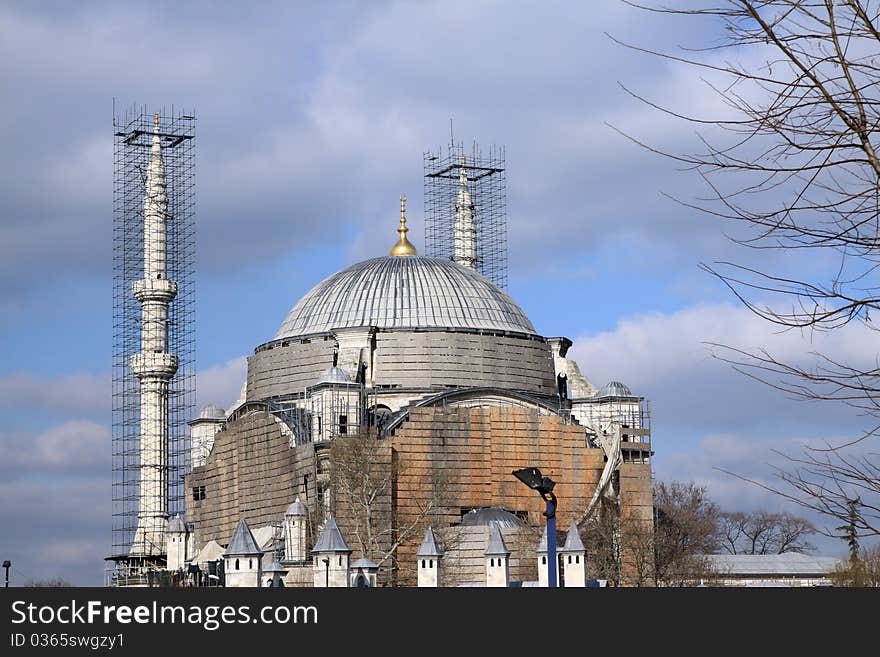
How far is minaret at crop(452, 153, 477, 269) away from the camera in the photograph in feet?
267

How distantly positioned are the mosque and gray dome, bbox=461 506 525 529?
98 millimetres

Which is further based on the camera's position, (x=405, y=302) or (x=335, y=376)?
(x=405, y=302)

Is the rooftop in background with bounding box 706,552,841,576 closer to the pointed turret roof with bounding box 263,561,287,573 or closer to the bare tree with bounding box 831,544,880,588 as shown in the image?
the bare tree with bounding box 831,544,880,588

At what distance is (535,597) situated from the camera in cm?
1425

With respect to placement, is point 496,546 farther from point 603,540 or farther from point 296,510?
point 603,540

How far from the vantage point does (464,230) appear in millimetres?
81688

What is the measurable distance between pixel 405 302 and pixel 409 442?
9390 mm

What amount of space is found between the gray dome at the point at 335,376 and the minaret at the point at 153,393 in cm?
1191

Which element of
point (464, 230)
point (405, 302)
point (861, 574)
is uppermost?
point (464, 230)

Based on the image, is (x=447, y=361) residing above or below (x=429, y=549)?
above

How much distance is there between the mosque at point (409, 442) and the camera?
54188 mm

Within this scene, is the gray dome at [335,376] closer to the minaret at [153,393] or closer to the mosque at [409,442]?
the mosque at [409,442]

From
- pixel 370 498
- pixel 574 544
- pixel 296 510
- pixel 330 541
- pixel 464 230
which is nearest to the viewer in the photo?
pixel 330 541

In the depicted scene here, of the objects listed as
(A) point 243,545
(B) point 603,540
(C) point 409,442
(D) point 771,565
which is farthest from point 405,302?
(D) point 771,565
